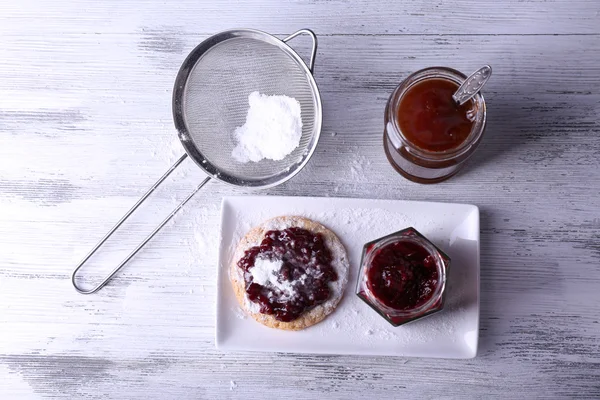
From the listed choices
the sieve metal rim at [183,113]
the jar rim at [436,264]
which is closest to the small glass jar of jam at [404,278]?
the jar rim at [436,264]

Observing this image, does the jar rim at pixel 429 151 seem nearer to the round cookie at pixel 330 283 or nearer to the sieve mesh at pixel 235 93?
the sieve mesh at pixel 235 93

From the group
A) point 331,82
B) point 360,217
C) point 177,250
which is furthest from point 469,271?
point 177,250

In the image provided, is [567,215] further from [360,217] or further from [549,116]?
[360,217]

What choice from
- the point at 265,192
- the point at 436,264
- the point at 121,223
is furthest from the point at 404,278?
the point at 121,223

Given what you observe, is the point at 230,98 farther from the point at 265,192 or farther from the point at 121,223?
the point at 121,223

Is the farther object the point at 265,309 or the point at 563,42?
the point at 563,42
